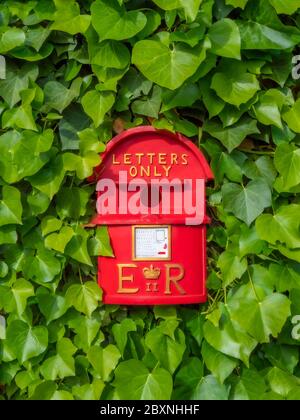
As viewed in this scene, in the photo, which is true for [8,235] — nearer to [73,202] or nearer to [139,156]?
[73,202]

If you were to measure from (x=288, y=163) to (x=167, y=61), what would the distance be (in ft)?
1.47

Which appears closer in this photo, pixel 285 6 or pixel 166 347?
pixel 285 6

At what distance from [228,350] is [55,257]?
1.87 feet

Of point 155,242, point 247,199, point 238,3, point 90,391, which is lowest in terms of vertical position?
point 90,391

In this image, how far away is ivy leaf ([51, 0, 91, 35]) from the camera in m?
1.52

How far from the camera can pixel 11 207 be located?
1592 mm

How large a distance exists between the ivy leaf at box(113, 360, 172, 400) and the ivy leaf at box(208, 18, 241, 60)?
35.7 inches

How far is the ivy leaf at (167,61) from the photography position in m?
1.46

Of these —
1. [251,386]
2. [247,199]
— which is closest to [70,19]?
[247,199]

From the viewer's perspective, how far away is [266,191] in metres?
1.57

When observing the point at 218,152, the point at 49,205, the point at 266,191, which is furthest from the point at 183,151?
the point at 49,205

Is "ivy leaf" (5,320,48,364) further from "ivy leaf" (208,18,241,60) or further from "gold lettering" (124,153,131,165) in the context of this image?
"ivy leaf" (208,18,241,60)

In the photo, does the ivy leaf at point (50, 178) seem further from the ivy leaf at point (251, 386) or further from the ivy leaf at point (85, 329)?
the ivy leaf at point (251, 386)

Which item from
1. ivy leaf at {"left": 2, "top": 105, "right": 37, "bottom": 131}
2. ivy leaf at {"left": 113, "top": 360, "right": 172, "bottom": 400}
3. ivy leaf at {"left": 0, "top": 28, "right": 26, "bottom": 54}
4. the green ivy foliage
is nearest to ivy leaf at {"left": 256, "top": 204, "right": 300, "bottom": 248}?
the green ivy foliage
